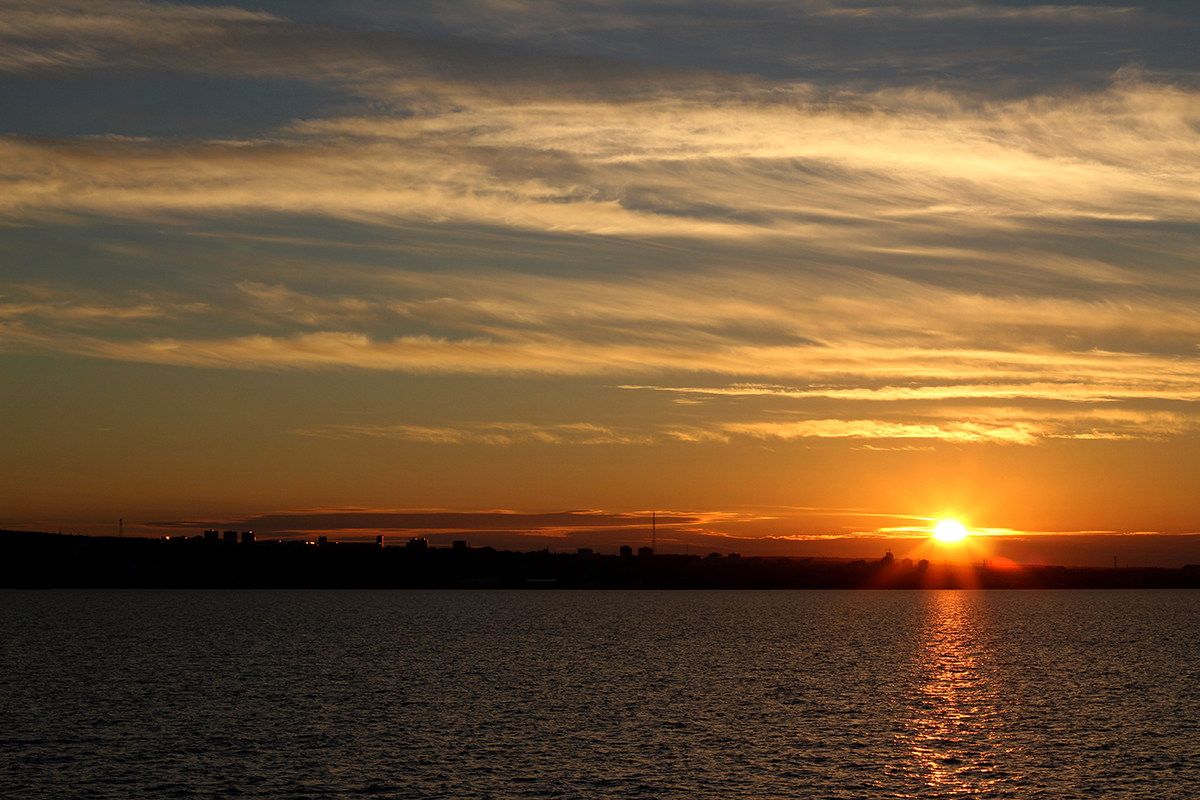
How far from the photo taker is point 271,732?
91875mm

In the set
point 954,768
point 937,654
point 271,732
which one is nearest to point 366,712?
point 271,732

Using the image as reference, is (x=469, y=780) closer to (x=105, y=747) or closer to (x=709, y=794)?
(x=709, y=794)

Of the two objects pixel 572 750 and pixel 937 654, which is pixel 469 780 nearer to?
pixel 572 750

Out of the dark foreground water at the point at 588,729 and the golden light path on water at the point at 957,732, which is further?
the golden light path on water at the point at 957,732

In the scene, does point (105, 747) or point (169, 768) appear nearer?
point (169, 768)

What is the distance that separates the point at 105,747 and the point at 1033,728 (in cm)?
7461

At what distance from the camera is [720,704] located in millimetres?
112625

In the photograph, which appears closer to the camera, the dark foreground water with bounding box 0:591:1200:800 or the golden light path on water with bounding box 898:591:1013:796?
the dark foreground water with bounding box 0:591:1200:800

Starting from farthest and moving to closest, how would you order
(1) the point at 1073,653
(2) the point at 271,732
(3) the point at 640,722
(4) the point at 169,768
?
(1) the point at 1073,653 → (3) the point at 640,722 → (2) the point at 271,732 → (4) the point at 169,768

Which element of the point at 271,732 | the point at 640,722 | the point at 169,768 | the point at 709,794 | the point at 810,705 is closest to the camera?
the point at 709,794

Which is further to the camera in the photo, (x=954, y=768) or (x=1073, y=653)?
(x=1073, y=653)

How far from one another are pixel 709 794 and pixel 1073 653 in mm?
142578

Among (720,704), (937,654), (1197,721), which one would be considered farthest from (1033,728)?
(937,654)

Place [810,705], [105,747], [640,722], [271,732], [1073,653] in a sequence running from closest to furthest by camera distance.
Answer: [105,747], [271,732], [640,722], [810,705], [1073,653]
